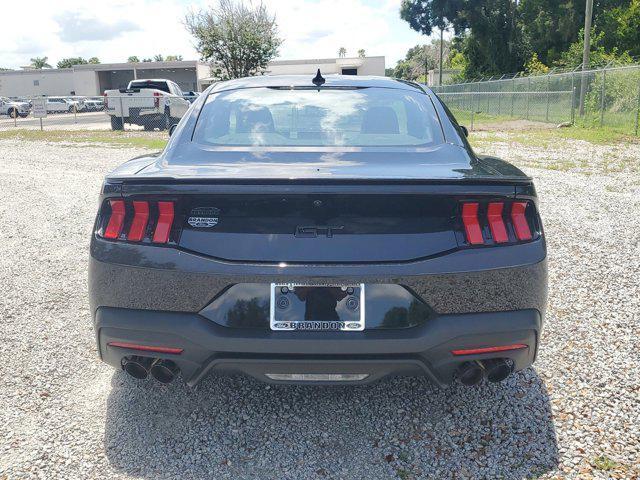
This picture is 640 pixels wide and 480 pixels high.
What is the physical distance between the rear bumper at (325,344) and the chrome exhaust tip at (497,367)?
2.1 inches

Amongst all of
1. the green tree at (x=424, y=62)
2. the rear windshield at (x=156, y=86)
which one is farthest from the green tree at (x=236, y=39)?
the green tree at (x=424, y=62)

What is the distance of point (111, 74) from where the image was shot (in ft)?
229

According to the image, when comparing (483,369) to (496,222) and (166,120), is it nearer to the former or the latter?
(496,222)

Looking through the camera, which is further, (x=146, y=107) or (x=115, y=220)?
(x=146, y=107)

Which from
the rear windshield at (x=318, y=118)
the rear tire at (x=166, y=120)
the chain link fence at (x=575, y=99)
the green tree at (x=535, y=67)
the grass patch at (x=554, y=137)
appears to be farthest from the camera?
the green tree at (x=535, y=67)

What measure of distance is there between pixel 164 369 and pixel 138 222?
63 cm

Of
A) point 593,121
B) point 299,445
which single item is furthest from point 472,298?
point 593,121

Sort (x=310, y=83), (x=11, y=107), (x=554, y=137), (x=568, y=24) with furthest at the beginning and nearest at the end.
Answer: (x=568, y=24) → (x=11, y=107) → (x=554, y=137) → (x=310, y=83)

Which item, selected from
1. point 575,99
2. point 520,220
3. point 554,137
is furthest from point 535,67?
point 520,220

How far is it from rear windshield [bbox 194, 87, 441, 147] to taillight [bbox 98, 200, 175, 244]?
28.8 inches

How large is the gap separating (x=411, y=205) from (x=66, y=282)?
3.63m

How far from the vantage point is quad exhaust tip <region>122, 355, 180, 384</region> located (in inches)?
→ 99.7

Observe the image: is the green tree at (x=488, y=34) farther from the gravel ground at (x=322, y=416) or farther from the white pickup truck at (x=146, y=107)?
the gravel ground at (x=322, y=416)

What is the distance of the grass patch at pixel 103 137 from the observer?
17344 mm
